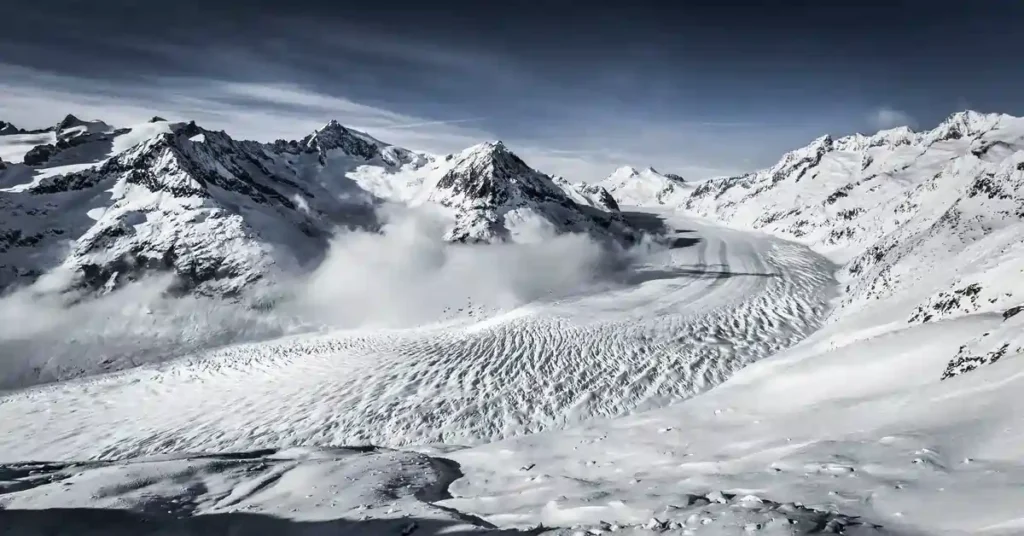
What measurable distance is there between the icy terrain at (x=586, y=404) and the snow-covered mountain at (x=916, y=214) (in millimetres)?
386

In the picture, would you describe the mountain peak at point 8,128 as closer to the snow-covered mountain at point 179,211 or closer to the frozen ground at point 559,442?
the snow-covered mountain at point 179,211

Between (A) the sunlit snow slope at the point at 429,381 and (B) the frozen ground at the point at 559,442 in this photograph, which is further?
(A) the sunlit snow slope at the point at 429,381

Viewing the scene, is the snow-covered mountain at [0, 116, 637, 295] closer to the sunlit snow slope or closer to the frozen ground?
the sunlit snow slope

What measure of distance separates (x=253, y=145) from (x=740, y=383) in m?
177

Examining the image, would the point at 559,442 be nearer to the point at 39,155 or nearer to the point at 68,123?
the point at 39,155

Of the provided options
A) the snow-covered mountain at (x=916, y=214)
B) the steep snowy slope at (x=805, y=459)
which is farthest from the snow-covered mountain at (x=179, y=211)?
the steep snowy slope at (x=805, y=459)

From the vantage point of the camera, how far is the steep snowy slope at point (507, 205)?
96.1 metres

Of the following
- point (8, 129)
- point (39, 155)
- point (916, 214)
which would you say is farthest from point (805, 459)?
point (8, 129)

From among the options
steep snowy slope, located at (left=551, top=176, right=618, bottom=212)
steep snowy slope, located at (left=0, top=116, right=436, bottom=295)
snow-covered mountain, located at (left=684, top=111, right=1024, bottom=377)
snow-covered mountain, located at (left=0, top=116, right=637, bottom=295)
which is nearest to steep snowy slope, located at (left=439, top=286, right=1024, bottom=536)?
snow-covered mountain, located at (left=684, top=111, right=1024, bottom=377)

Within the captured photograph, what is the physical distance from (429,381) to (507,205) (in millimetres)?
70959

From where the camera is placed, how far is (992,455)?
33.9 feet

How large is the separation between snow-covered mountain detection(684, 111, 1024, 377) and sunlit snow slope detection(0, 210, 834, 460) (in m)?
10.0

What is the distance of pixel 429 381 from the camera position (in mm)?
35625

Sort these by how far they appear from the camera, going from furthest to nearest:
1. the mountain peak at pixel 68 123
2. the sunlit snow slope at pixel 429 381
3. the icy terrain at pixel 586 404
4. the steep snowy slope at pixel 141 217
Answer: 1. the mountain peak at pixel 68 123
2. the steep snowy slope at pixel 141 217
3. the sunlit snow slope at pixel 429 381
4. the icy terrain at pixel 586 404
